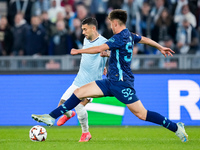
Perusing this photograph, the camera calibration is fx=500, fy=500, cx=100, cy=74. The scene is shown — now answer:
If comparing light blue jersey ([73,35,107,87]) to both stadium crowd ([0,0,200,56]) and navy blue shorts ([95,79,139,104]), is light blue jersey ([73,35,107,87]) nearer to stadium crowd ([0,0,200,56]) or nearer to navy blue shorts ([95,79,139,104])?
navy blue shorts ([95,79,139,104])

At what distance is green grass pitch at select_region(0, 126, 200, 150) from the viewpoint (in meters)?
7.79

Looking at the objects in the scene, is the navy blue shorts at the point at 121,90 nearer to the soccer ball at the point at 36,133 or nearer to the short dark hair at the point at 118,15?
the short dark hair at the point at 118,15

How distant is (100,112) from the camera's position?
12.1 m

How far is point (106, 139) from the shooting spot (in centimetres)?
920

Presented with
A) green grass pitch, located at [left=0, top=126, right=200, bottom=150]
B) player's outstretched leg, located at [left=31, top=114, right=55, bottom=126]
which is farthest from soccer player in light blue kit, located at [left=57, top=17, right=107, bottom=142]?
player's outstretched leg, located at [left=31, top=114, right=55, bottom=126]

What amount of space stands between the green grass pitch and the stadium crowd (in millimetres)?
3195

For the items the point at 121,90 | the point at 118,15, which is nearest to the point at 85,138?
the point at 121,90

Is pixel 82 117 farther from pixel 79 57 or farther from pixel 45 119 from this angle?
pixel 79 57

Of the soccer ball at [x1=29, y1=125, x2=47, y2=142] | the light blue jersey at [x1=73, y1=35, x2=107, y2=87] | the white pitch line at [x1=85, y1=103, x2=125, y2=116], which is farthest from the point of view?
the white pitch line at [x1=85, y1=103, x2=125, y2=116]

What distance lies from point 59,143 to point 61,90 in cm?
404

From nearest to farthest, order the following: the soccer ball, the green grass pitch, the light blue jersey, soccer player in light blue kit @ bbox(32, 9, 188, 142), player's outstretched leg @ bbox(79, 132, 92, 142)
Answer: the green grass pitch → soccer player in light blue kit @ bbox(32, 9, 188, 142) → the soccer ball → player's outstretched leg @ bbox(79, 132, 92, 142) → the light blue jersey

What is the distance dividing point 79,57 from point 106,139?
4.06 m

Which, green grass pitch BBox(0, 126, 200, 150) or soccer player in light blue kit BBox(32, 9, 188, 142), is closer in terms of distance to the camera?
green grass pitch BBox(0, 126, 200, 150)

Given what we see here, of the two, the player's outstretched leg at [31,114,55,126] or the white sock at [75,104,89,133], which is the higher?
the player's outstretched leg at [31,114,55,126]
